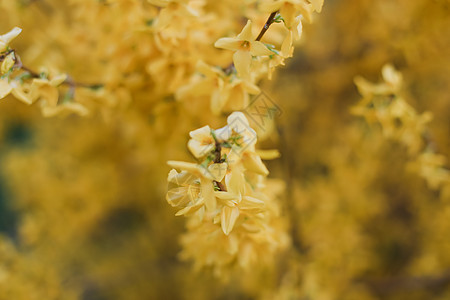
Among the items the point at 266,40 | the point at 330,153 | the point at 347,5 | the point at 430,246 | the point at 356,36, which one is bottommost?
the point at 430,246

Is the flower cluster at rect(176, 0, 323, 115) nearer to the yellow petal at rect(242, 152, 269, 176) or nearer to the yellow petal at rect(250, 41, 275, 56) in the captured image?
the yellow petal at rect(250, 41, 275, 56)

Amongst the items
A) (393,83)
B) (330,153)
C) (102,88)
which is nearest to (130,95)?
(102,88)

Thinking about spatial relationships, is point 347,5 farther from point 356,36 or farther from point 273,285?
point 273,285

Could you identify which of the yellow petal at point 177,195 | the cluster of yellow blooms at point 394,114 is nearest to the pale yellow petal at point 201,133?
the yellow petal at point 177,195

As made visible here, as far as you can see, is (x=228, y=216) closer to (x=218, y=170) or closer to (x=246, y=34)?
(x=218, y=170)

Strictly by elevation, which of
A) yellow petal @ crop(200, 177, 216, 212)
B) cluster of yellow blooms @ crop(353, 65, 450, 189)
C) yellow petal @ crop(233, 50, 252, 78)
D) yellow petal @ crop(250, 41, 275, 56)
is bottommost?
yellow petal @ crop(200, 177, 216, 212)

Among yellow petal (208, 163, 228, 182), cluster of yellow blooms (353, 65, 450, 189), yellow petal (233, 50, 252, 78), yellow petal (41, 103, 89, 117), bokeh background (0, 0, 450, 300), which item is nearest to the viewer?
yellow petal (208, 163, 228, 182)

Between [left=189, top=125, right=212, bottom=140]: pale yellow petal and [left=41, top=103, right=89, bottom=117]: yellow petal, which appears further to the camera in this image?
[left=41, top=103, right=89, bottom=117]: yellow petal

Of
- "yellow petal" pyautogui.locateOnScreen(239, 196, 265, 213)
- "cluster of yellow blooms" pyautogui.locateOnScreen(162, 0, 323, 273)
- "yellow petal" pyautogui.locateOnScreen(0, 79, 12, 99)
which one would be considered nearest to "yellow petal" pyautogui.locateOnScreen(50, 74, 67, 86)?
"yellow petal" pyautogui.locateOnScreen(0, 79, 12, 99)

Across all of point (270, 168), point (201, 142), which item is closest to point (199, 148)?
point (201, 142)
